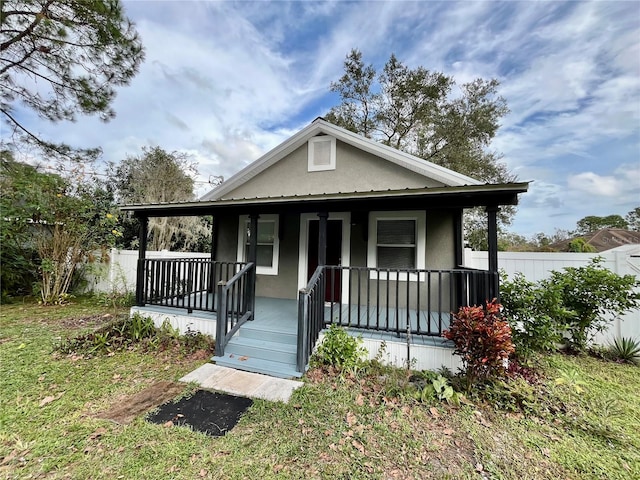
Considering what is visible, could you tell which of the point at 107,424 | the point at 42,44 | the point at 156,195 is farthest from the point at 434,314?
the point at 156,195

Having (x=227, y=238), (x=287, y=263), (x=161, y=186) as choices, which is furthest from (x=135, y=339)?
(x=161, y=186)

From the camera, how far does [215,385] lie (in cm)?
376

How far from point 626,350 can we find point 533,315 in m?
2.47

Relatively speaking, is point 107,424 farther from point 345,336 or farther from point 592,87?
point 592,87

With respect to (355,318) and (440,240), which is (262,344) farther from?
(440,240)

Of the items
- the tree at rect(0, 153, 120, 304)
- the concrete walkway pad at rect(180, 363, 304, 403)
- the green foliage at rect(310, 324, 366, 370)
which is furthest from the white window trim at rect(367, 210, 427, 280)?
the tree at rect(0, 153, 120, 304)

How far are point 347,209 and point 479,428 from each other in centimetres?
340

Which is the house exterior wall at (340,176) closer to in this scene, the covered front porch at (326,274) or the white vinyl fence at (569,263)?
the covered front porch at (326,274)

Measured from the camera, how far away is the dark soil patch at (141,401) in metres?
3.07

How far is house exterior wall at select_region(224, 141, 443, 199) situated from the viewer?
267 inches

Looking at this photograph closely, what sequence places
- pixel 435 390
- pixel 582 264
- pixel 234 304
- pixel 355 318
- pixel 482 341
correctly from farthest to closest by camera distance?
pixel 582 264
pixel 355 318
pixel 234 304
pixel 435 390
pixel 482 341

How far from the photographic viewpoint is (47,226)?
846cm

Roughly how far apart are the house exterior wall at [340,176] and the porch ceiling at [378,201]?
2113mm

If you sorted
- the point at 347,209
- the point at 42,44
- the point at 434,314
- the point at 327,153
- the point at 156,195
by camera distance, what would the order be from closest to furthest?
1. the point at 347,209
2. the point at 434,314
3. the point at 42,44
4. the point at 327,153
5. the point at 156,195
